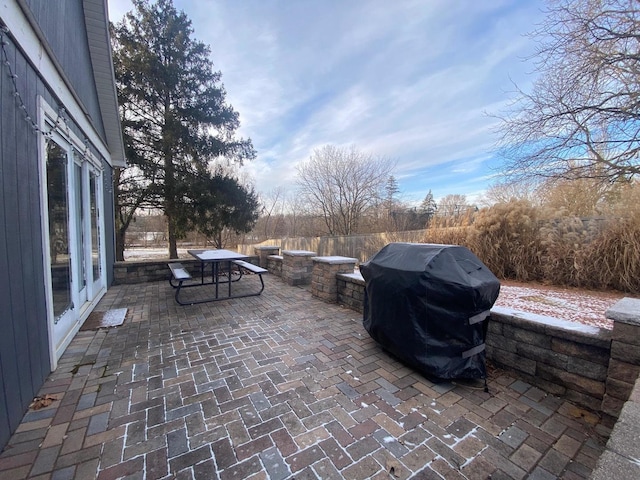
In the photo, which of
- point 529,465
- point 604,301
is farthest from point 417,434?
point 604,301

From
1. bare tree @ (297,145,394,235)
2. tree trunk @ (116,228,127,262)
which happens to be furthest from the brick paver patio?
bare tree @ (297,145,394,235)

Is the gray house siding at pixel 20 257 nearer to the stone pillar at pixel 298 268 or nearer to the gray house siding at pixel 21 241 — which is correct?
the gray house siding at pixel 21 241

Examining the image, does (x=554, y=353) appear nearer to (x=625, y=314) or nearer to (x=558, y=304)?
(x=625, y=314)

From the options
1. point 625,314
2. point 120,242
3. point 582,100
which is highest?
point 582,100

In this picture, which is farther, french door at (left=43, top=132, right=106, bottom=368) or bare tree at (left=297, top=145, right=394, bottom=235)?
bare tree at (left=297, top=145, right=394, bottom=235)

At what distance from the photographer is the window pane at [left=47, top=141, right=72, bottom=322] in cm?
266

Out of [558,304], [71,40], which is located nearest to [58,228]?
[71,40]

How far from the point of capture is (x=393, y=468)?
1442 mm

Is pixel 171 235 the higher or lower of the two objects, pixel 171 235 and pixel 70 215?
the lower

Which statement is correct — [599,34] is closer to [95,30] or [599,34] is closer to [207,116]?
[95,30]

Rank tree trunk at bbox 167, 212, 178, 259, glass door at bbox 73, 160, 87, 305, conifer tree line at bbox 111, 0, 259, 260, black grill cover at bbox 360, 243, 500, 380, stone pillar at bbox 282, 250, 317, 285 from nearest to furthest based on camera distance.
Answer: black grill cover at bbox 360, 243, 500, 380
glass door at bbox 73, 160, 87, 305
stone pillar at bbox 282, 250, 317, 285
conifer tree line at bbox 111, 0, 259, 260
tree trunk at bbox 167, 212, 178, 259

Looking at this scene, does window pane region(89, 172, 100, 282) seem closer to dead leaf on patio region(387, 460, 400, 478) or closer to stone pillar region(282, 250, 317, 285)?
stone pillar region(282, 250, 317, 285)

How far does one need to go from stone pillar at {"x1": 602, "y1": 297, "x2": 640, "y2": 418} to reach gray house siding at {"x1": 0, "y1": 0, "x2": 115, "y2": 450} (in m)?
3.83

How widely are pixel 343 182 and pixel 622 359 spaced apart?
46.4 feet
